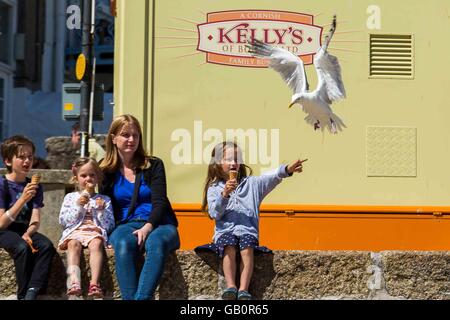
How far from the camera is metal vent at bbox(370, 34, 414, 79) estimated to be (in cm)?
668

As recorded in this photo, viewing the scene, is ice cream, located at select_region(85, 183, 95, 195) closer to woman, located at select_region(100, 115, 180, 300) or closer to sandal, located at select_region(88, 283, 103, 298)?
woman, located at select_region(100, 115, 180, 300)

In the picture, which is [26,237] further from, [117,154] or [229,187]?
[229,187]

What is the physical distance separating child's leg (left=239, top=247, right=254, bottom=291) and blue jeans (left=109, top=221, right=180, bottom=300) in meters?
0.40

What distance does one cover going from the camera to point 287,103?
21.6ft

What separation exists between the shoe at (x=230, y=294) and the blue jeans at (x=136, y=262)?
0.36m

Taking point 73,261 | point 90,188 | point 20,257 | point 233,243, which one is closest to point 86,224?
point 90,188

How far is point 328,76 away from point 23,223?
2405 mm

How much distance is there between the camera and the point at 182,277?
5.12 meters

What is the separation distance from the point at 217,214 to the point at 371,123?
176 cm

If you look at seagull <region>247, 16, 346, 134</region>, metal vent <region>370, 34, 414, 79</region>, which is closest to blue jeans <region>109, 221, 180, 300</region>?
seagull <region>247, 16, 346, 134</region>

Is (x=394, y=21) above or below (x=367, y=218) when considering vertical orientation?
above
